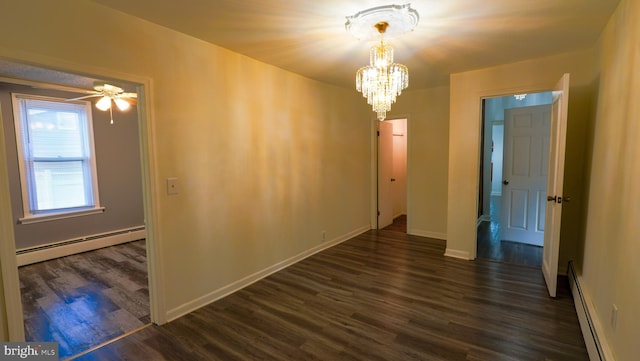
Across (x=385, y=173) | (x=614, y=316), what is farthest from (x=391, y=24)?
(x=385, y=173)

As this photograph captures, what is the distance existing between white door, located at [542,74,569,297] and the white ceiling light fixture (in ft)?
5.07

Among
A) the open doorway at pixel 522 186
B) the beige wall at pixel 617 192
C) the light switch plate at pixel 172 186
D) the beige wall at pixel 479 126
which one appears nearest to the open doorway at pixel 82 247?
the light switch plate at pixel 172 186

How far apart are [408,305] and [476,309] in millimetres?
594

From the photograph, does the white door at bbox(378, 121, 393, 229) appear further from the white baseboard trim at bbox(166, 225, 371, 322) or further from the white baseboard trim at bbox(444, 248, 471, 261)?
the white baseboard trim at bbox(444, 248, 471, 261)

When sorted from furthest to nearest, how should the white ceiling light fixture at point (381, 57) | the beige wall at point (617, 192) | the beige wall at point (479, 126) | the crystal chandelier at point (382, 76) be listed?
the beige wall at point (479, 126) < the crystal chandelier at point (382, 76) < the white ceiling light fixture at point (381, 57) < the beige wall at point (617, 192)

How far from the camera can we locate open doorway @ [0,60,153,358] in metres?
2.44

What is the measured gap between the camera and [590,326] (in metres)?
2.12

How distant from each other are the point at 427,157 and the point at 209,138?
361 cm

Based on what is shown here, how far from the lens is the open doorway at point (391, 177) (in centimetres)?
558

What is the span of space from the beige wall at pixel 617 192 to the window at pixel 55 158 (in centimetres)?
595

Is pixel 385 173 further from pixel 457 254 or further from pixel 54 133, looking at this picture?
pixel 54 133

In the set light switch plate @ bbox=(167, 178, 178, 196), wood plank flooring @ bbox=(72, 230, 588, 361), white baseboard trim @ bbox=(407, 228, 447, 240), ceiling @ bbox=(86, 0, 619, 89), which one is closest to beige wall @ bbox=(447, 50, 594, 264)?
ceiling @ bbox=(86, 0, 619, 89)

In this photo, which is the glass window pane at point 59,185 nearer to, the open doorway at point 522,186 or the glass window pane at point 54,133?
the glass window pane at point 54,133

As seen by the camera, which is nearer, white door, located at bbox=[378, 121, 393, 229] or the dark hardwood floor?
the dark hardwood floor
